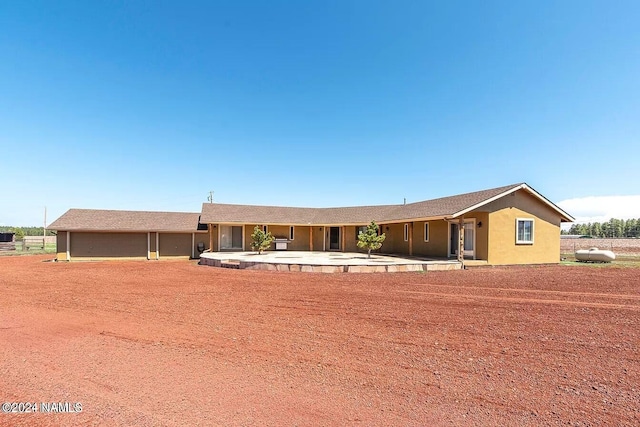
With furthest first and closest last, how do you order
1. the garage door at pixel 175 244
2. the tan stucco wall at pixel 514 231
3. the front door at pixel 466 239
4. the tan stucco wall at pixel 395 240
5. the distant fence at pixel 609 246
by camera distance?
1. the distant fence at pixel 609 246
2. the garage door at pixel 175 244
3. the tan stucco wall at pixel 395 240
4. the front door at pixel 466 239
5. the tan stucco wall at pixel 514 231

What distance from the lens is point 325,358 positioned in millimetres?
4230

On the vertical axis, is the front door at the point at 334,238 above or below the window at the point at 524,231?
below

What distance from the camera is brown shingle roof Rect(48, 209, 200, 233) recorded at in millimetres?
19766

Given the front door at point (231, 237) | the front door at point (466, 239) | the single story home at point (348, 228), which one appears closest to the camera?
the single story home at point (348, 228)

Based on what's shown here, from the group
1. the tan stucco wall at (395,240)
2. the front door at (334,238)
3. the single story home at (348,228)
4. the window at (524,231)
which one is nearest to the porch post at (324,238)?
the single story home at (348,228)

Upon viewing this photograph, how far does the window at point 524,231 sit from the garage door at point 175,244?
62.4 feet

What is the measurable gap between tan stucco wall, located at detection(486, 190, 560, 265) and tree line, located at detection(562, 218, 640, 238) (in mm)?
99469

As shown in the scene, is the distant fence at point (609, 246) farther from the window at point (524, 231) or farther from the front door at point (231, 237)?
the front door at point (231, 237)

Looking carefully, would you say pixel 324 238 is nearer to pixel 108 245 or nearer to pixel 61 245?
pixel 108 245

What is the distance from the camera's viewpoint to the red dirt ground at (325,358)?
9.84 feet

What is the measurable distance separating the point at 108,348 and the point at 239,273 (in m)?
8.33

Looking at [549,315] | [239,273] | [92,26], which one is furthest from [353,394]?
[92,26]

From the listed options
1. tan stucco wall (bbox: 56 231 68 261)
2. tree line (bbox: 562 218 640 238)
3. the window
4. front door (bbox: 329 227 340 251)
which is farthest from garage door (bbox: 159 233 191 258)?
tree line (bbox: 562 218 640 238)

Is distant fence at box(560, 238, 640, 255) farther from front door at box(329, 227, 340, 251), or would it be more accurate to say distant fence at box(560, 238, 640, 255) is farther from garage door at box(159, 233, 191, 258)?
garage door at box(159, 233, 191, 258)
